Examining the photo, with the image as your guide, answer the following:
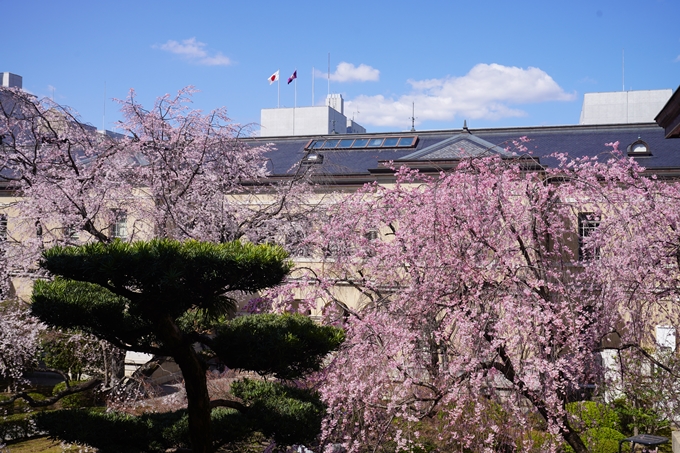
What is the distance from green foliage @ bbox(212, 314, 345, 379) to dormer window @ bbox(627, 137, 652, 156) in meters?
19.3

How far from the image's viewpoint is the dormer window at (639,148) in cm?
2555

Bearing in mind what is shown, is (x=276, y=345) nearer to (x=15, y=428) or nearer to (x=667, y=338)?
(x=15, y=428)

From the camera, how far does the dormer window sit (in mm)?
25553

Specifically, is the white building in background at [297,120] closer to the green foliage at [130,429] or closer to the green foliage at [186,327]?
the green foliage at [186,327]

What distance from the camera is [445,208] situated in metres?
10.4

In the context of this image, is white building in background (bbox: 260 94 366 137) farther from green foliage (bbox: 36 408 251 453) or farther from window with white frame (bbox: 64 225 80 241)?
green foliage (bbox: 36 408 251 453)

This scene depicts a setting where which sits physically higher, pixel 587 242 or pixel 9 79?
pixel 9 79

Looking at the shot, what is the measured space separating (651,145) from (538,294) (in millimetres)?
18983

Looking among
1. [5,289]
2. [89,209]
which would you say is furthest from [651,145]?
[5,289]

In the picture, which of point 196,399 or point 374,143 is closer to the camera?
point 196,399

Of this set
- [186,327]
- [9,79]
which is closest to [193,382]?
[186,327]

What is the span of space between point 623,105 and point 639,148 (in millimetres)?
13331

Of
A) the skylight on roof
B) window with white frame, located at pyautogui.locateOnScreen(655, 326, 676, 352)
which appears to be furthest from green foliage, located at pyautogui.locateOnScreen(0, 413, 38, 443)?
the skylight on roof

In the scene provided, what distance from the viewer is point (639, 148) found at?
25.7 meters
